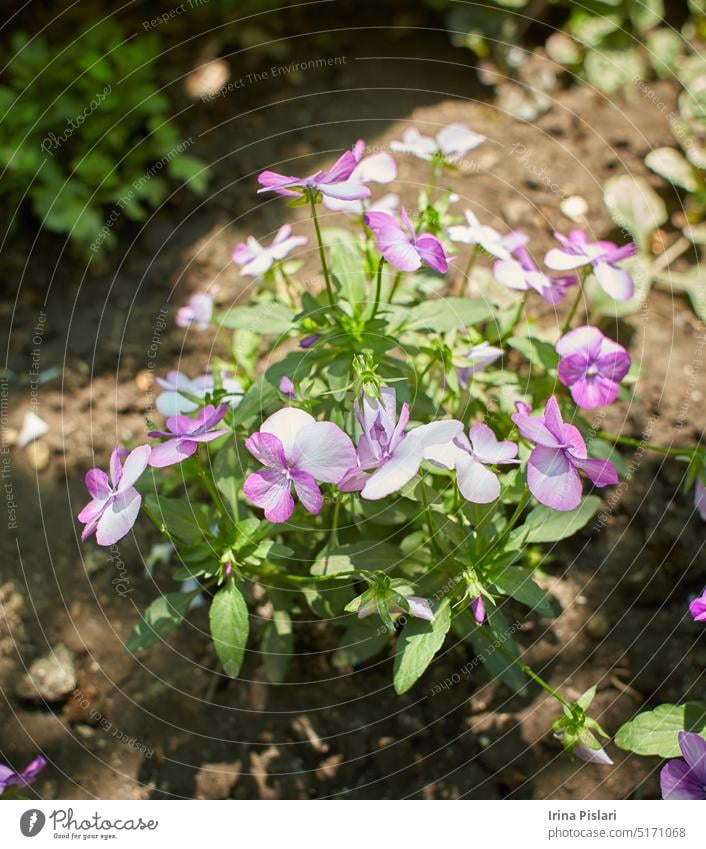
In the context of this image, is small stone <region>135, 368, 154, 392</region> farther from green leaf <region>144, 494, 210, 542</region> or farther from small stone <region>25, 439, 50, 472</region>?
green leaf <region>144, 494, 210, 542</region>

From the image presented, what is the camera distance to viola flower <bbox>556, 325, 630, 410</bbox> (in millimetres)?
1524

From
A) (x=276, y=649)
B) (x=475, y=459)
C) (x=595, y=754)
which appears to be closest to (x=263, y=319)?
(x=475, y=459)

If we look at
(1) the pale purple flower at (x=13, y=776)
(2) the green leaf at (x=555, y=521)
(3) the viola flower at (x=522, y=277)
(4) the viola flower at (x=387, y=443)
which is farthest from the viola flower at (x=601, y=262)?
(1) the pale purple flower at (x=13, y=776)

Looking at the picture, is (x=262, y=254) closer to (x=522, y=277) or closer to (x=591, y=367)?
(x=522, y=277)

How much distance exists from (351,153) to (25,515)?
4.65ft

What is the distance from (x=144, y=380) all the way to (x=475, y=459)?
141 cm

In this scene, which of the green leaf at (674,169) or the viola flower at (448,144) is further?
the green leaf at (674,169)

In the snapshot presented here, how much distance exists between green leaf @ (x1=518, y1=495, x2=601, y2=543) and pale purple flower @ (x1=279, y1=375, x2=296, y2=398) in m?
0.51

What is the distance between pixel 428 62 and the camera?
2918 millimetres

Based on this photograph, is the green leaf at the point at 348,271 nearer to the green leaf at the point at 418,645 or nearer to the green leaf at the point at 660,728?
the green leaf at the point at 418,645

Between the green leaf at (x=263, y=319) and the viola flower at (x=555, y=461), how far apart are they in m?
0.56

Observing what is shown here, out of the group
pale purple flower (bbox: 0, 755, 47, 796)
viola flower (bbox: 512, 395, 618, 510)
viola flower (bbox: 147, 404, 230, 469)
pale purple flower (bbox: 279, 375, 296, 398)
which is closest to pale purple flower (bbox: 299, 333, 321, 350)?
pale purple flower (bbox: 279, 375, 296, 398)

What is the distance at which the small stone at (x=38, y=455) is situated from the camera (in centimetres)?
231
